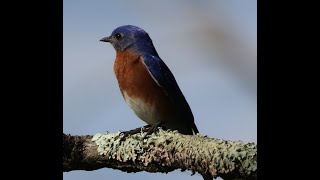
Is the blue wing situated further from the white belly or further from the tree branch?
the tree branch

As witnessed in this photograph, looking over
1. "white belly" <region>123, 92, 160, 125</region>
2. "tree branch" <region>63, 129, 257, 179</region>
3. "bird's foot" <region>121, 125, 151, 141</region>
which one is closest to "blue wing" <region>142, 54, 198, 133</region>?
"white belly" <region>123, 92, 160, 125</region>

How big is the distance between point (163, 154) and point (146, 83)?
1038 millimetres

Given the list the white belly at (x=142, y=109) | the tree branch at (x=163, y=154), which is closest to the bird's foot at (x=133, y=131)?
the tree branch at (x=163, y=154)

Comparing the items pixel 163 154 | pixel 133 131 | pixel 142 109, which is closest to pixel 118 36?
pixel 142 109

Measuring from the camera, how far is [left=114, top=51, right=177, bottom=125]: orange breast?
11.3 feet

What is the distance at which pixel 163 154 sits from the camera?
8.64 feet

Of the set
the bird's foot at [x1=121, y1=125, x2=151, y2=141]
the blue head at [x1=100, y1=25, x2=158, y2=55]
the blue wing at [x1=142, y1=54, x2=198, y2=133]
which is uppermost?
the blue head at [x1=100, y1=25, x2=158, y2=55]

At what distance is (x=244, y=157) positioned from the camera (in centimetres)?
225

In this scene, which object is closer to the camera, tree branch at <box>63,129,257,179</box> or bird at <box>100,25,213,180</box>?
tree branch at <box>63,129,257,179</box>

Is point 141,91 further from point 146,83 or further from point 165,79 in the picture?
point 165,79

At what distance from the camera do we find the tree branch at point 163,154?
228cm
